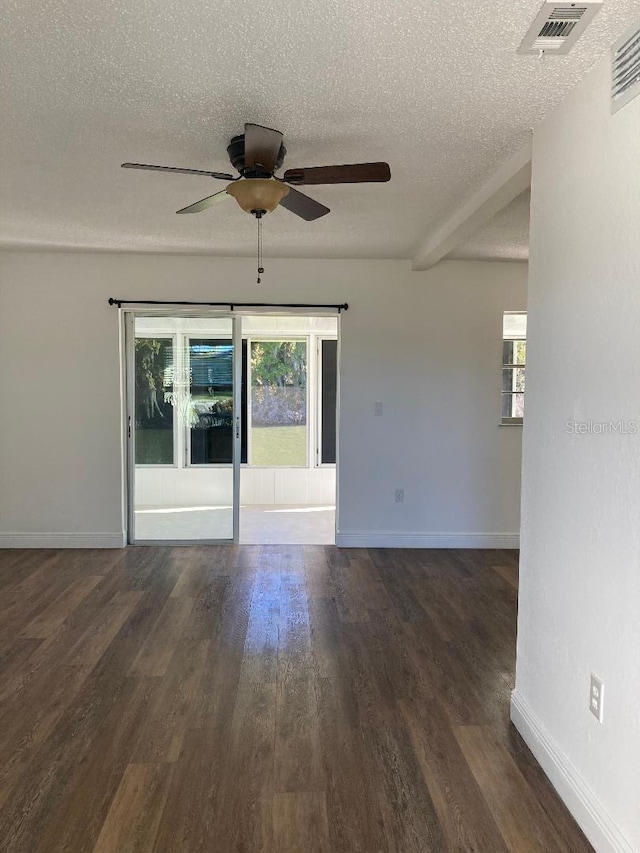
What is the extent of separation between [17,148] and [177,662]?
2533 millimetres

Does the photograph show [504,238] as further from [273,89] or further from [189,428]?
[189,428]

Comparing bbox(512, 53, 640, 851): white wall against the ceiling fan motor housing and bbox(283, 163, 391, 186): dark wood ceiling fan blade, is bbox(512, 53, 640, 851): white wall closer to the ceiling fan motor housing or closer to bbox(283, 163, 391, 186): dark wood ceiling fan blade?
bbox(283, 163, 391, 186): dark wood ceiling fan blade

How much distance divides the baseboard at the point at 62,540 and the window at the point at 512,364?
3.55 metres

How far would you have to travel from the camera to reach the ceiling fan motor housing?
7.25 feet

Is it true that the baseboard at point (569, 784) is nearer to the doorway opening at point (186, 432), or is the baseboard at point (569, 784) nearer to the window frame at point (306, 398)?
the doorway opening at point (186, 432)

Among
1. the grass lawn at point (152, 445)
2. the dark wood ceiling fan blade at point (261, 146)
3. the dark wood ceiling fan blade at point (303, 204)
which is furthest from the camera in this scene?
the grass lawn at point (152, 445)

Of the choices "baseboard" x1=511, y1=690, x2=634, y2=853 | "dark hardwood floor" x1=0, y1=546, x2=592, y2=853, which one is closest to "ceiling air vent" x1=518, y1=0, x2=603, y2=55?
"baseboard" x1=511, y1=690, x2=634, y2=853

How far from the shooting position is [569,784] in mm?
1827

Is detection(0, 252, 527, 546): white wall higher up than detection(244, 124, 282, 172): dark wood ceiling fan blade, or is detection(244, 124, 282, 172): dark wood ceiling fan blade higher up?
detection(244, 124, 282, 172): dark wood ceiling fan blade

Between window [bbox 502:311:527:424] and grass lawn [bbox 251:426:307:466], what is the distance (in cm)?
273

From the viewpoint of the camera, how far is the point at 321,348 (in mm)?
6773

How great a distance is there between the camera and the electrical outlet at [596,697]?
5.50 feet

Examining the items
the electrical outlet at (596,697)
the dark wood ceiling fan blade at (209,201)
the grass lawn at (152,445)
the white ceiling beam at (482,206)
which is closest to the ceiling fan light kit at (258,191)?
the dark wood ceiling fan blade at (209,201)

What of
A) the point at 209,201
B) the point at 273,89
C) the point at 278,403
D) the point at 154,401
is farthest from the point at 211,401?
the point at 273,89
